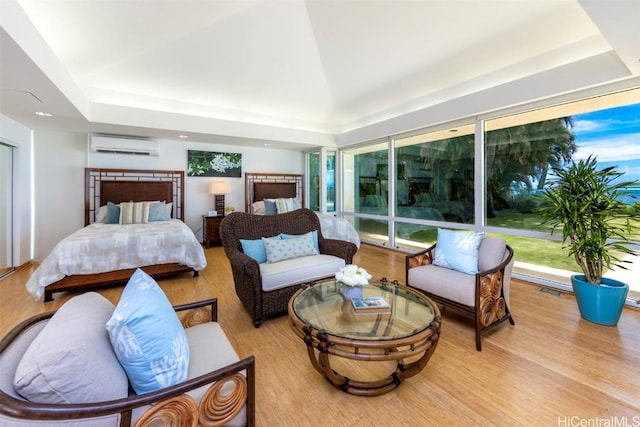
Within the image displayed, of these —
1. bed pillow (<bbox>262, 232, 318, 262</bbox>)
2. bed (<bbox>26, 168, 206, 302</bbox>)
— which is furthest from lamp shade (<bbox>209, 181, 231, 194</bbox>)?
bed pillow (<bbox>262, 232, 318, 262</bbox>)

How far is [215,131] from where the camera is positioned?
5.28 m

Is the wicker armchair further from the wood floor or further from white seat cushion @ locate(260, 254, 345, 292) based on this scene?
the wood floor

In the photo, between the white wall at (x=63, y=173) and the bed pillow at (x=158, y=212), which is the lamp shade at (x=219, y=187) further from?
the bed pillow at (x=158, y=212)

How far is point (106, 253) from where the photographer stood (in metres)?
3.49

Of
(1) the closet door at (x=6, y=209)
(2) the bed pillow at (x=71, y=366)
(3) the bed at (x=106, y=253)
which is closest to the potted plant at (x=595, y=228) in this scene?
(2) the bed pillow at (x=71, y=366)

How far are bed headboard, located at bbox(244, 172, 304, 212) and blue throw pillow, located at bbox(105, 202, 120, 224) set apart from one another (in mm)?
2625

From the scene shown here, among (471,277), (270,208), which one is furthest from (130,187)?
(471,277)

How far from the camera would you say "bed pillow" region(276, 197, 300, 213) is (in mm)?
6605

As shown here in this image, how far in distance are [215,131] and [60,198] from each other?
10.3 ft

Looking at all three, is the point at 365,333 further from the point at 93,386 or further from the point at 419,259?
the point at 419,259

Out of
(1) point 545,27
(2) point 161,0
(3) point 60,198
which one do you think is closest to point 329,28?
(2) point 161,0

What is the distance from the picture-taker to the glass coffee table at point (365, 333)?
5.00 ft

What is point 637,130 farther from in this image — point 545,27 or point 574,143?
point 545,27

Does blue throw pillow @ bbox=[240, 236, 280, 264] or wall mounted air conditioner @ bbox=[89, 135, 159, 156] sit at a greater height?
wall mounted air conditioner @ bbox=[89, 135, 159, 156]
